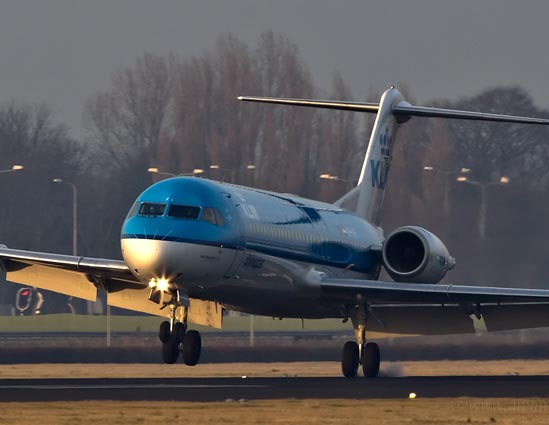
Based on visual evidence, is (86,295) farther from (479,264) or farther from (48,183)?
(48,183)

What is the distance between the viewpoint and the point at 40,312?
80812 mm

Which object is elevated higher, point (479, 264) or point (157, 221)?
point (157, 221)

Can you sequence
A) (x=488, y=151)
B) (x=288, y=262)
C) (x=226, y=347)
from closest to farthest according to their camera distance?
(x=288, y=262) → (x=226, y=347) → (x=488, y=151)

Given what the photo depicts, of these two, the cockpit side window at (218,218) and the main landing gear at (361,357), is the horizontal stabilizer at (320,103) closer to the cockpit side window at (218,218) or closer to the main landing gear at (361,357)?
the main landing gear at (361,357)

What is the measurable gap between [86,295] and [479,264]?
101 feet

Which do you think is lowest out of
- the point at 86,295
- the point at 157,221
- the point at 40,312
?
the point at 40,312

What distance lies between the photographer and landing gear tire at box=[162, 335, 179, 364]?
32656mm

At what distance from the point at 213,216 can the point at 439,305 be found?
23.8 feet

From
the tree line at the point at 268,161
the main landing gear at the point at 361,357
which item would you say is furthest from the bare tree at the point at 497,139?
the main landing gear at the point at 361,357

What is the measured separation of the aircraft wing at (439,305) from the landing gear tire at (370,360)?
875 mm

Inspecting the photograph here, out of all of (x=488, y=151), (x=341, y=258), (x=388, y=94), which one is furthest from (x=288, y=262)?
(x=488, y=151)

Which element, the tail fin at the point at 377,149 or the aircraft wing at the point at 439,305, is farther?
the tail fin at the point at 377,149

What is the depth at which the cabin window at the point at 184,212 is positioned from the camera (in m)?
32.4

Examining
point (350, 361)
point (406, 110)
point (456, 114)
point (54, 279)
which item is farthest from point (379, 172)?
point (54, 279)
